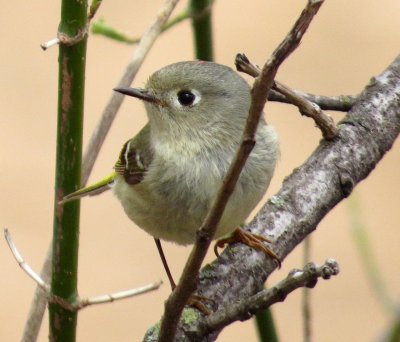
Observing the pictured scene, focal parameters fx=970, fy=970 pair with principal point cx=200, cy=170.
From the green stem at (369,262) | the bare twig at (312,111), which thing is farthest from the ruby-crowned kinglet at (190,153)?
the green stem at (369,262)

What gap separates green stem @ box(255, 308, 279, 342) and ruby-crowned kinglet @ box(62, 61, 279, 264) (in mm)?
194

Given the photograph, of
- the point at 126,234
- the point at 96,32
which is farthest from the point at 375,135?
the point at 126,234

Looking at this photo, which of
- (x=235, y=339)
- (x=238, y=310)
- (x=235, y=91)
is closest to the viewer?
(x=238, y=310)

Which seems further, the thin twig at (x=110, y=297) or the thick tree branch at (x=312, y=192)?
the thick tree branch at (x=312, y=192)

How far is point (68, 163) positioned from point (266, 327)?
2.28 feet

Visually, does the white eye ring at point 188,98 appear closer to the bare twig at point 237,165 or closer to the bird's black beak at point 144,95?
the bird's black beak at point 144,95

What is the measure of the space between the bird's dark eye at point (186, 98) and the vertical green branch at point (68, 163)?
738 mm

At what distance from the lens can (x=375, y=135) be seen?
2.07 meters

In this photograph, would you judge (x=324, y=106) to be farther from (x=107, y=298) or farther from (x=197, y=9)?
(x=107, y=298)

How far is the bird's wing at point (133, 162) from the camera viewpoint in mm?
2262

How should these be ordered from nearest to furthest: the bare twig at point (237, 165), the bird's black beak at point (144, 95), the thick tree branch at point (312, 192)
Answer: the bare twig at point (237, 165) → the thick tree branch at point (312, 192) → the bird's black beak at point (144, 95)

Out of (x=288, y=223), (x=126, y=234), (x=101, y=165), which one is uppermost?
(x=101, y=165)

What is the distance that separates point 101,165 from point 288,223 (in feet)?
10.0

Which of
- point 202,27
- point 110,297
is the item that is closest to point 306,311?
point 110,297
